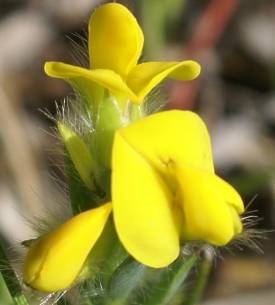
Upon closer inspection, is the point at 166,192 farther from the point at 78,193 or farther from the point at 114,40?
the point at 114,40

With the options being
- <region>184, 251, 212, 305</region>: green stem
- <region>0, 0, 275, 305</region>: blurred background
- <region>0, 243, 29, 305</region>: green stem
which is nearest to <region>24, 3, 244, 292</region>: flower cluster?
<region>0, 243, 29, 305</region>: green stem

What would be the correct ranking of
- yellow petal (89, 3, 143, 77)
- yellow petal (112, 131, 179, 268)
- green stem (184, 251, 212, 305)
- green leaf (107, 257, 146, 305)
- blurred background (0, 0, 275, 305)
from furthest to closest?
blurred background (0, 0, 275, 305) < green stem (184, 251, 212, 305) < yellow petal (89, 3, 143, 77) < green leaf (107, 257, 146, 305) < yellow petal (112, 131, 179, 268)

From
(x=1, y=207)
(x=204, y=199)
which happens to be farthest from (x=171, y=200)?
(x=1, y=207)

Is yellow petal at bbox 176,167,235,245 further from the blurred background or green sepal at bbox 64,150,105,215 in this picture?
the blurred background

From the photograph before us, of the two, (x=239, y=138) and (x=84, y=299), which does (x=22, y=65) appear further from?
(x=84, y=299)

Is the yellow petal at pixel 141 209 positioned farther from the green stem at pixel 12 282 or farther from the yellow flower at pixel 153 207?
the green stem at pixel 12 282
